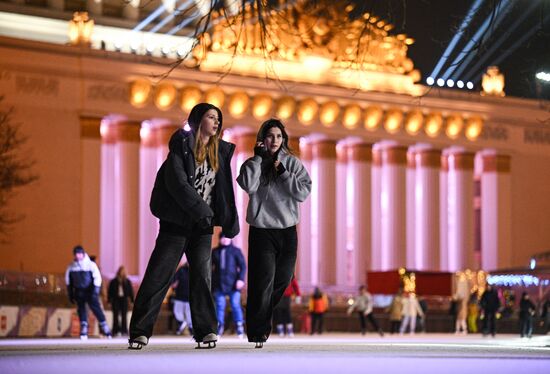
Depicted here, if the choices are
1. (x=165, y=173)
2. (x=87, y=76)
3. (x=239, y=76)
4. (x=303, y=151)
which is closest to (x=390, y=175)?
(x=303, y=151)

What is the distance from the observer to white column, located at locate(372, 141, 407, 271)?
188 ft

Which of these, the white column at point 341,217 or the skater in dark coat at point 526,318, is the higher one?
the white column at point 341,217

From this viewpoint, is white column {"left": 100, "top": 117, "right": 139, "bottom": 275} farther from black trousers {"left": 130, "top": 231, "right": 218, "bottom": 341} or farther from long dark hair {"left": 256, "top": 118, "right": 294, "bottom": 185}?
black trousers {"left": 130, "top": 231, "right": 218, "bottom": 341}

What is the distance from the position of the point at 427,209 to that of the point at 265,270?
4566 centimetres

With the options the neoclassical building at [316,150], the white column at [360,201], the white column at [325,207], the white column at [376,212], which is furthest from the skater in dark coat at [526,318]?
the white column at [376,212]

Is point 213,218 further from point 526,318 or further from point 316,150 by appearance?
point 316,150

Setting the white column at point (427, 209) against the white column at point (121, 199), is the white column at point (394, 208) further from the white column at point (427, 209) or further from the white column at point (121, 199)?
the white column at point (121, 199)

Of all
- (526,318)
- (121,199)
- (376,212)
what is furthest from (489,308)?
(376,212)

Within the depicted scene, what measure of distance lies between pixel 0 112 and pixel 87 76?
486 cm

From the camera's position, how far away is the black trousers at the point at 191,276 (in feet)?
41.5

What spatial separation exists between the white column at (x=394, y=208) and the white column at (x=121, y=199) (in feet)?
36.3

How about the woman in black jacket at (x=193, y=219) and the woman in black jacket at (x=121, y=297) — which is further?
the woman in black jacket at (x=121, y=297)

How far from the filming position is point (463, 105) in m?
58.1

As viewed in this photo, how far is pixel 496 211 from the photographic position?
194 ft
